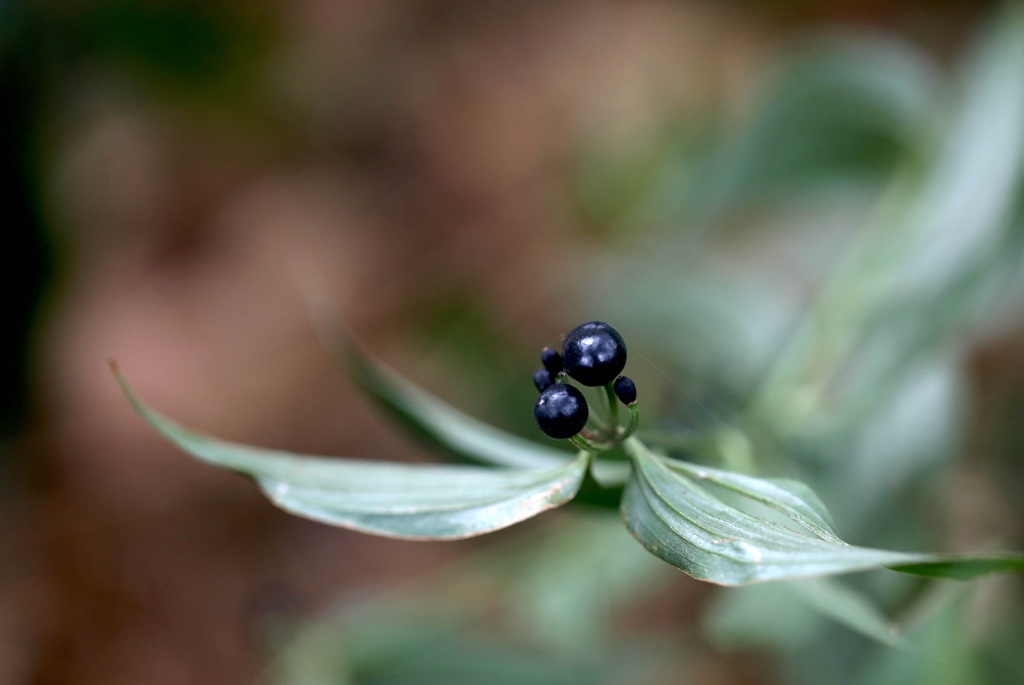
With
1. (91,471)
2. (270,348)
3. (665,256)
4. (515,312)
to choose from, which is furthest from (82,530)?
(665,256)

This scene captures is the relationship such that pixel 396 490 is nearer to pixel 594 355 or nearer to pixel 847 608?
pixel 594 355

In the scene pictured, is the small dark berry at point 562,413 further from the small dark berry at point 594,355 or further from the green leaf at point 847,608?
the green leaf at point 847,608

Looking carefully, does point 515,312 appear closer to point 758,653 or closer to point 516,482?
point 758,653

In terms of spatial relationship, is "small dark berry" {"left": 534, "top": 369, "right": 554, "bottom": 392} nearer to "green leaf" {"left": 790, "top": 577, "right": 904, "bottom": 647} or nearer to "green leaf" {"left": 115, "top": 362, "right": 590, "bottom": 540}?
"green leaf" {"left": 115, "top": 362, "right": 590, "bottom": 540}

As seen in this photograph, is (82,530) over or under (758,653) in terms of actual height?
under

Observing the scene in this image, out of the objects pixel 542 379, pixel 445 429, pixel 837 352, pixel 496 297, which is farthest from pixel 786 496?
pixel 496 297

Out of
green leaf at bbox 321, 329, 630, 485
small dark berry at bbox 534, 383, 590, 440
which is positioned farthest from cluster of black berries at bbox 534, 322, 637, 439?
green leaf at bbox 321, 329, 630, 485
